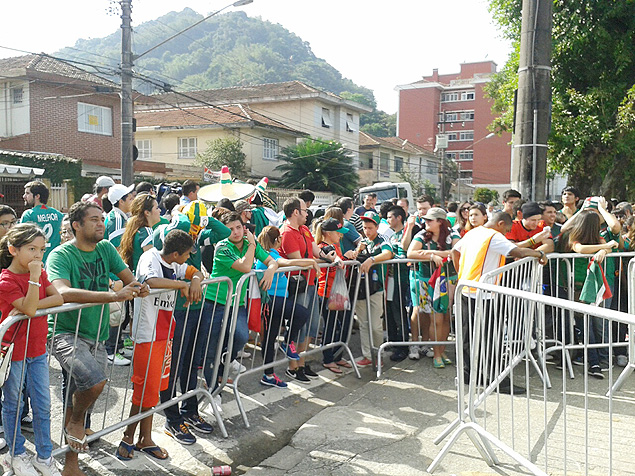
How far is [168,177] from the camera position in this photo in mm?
27109

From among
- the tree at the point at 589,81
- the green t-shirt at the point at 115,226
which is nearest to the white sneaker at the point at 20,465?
the green t-shirt at the point at 115,226

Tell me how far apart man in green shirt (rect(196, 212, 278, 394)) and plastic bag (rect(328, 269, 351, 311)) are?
3.90 ft

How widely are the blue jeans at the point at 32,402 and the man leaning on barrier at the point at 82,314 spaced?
24 centimetres

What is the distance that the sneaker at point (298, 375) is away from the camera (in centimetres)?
618

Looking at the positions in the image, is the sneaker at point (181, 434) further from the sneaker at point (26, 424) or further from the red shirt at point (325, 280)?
the red shirt at point (325, 280)

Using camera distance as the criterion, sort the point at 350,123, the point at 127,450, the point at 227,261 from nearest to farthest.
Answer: the point at 127,450 → the point at 227,261 → the point at 350,123

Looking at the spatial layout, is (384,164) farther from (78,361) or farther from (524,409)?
(78,361)

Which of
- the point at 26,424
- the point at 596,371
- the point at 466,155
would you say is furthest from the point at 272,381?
the point at 466,155

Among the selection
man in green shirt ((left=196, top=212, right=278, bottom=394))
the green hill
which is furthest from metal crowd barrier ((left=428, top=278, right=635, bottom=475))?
the green hill

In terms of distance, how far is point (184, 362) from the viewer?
4797 mm

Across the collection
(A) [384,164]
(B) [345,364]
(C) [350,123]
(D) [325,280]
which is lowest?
(B) [345,364]

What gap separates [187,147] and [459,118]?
48.7 meters

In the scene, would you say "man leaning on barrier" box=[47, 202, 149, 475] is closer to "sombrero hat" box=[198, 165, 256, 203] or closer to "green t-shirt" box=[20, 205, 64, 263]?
"green t-shirt" box=[20, 205, 64, 263]

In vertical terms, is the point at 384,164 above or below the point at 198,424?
above
